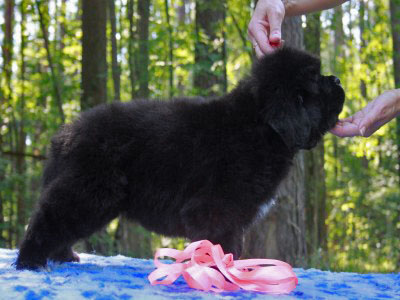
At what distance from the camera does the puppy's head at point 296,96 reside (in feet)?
9.96

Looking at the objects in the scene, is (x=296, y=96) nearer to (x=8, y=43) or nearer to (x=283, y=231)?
(x=283, y=231)

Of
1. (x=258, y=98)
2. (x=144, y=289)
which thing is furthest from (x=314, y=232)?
(x=144, y=289)

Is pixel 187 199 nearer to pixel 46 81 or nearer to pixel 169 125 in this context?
pixel 169 125

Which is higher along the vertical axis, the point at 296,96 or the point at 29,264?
the point at 296,96

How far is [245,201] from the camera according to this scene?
289 cm

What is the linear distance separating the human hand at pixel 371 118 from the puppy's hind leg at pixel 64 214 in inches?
61.2

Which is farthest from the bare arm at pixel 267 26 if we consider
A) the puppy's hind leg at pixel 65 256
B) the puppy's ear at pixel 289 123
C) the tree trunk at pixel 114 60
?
the tree trunk at pixel 114 60

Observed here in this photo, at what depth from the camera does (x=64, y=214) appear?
9.52ft

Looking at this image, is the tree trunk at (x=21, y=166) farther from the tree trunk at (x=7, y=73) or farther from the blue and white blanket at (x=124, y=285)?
the blue and white blanket at (x=124, y=285)

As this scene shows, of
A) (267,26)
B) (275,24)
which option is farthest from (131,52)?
(275,24)

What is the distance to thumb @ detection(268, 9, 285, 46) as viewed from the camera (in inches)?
136

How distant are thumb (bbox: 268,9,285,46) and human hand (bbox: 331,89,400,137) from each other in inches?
28.1

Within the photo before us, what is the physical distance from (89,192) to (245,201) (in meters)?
0.90

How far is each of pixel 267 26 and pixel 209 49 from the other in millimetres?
3876
